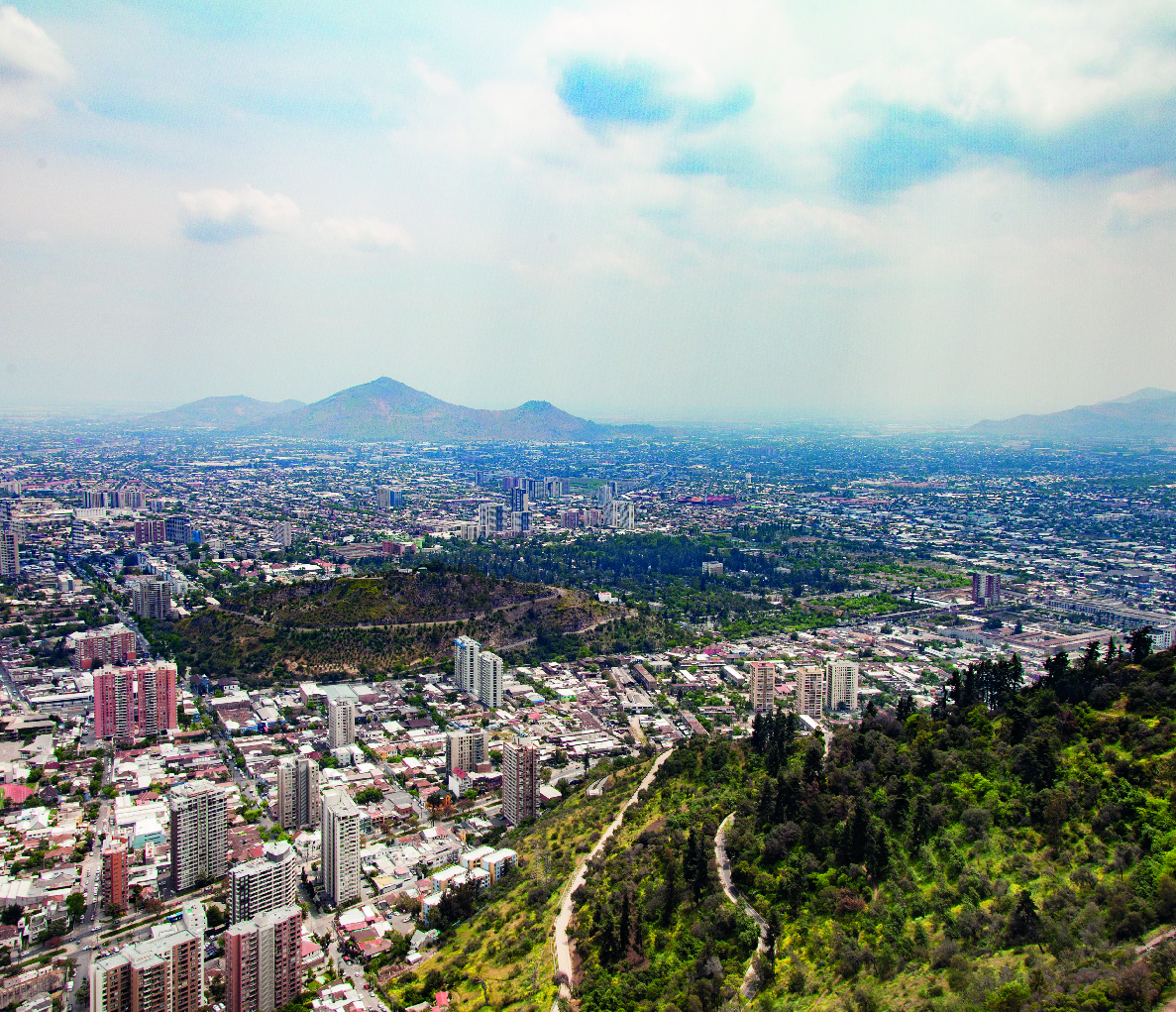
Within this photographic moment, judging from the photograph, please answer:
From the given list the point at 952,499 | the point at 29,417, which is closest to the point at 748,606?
the point at 952,499

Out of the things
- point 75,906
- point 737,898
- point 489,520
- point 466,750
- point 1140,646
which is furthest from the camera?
point 489,520

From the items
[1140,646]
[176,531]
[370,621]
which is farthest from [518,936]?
[176,531]

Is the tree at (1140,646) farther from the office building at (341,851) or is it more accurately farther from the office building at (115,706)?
the office building at (115,706)

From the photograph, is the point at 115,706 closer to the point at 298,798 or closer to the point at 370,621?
the point at 298,798

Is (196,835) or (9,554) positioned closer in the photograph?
(196,835)

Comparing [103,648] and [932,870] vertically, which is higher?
[932,870]

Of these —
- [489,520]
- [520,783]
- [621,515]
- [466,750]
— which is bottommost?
[466,750]

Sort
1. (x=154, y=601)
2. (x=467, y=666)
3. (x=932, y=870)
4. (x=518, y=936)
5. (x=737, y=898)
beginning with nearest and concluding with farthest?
(x=932, y=870), (x=737, y=898), (x=518, y=936), (x=467, y=666), (x=154, y=601)
